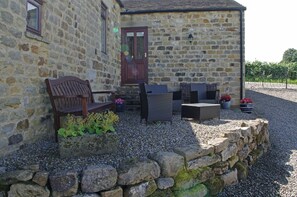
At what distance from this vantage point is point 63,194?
2826mm

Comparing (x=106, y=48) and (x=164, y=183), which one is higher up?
(x=106, y=48)

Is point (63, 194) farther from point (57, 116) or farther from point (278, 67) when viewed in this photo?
point (278, 67)

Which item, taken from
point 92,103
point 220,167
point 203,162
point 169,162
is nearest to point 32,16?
point 92,103

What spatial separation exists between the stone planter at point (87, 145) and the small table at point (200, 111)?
3.10m

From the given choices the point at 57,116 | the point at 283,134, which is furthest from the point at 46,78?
the point at 283,134

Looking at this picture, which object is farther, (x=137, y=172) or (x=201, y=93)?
(x=201, y=93)

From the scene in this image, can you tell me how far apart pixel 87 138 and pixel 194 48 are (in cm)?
786

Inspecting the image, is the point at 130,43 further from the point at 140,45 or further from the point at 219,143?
the point at 219,143

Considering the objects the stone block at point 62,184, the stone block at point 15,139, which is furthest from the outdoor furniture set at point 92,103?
the stone block at point 62,184

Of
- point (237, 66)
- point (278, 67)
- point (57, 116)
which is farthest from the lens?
point (278, 67)

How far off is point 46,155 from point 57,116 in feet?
3.21

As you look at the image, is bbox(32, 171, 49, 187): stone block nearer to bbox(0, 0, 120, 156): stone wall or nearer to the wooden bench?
bbox(0, 0, 120, 156): stone wall

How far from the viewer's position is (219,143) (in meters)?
4.19

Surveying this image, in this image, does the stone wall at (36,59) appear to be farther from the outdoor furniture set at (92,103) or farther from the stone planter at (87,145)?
the stone planter at (87,145)
